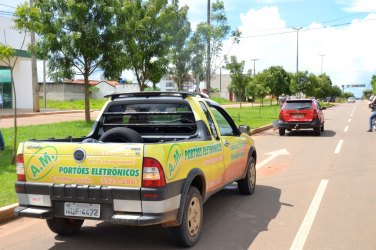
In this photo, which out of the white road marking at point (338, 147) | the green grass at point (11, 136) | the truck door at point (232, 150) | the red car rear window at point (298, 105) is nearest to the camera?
the truck door at point (232, 150)

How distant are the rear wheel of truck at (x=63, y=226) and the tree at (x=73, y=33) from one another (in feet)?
45.1

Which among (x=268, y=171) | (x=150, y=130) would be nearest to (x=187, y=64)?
(x=268, y=171)

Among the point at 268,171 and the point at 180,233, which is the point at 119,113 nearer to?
the point at 180,233

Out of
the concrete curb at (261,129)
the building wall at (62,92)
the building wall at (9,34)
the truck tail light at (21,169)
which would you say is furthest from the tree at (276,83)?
the truck tail light at (21,169)

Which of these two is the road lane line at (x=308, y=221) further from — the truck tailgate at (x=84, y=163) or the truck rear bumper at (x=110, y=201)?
the truck tailgate at (x=84, y=163)

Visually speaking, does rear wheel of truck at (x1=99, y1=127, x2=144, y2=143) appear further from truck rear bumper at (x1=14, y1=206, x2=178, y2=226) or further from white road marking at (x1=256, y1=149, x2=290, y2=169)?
white road marking at (x1=256, y1=149, x2=290, y2=169)

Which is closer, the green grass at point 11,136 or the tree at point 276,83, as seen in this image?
the green grass at point 11,136

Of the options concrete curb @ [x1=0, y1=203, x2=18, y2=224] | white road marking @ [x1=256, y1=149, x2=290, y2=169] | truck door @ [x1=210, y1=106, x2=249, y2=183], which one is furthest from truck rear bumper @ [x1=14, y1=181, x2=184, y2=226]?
white road marking @ [x1=256, y1=149, x2=290, y2=169]

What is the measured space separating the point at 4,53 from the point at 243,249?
653 cm

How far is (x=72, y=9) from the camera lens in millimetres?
18562

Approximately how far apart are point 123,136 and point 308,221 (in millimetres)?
2739

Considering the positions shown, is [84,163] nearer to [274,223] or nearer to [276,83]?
[274,223]

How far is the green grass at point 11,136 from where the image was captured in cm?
707

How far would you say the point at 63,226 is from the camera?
17.5 feet
